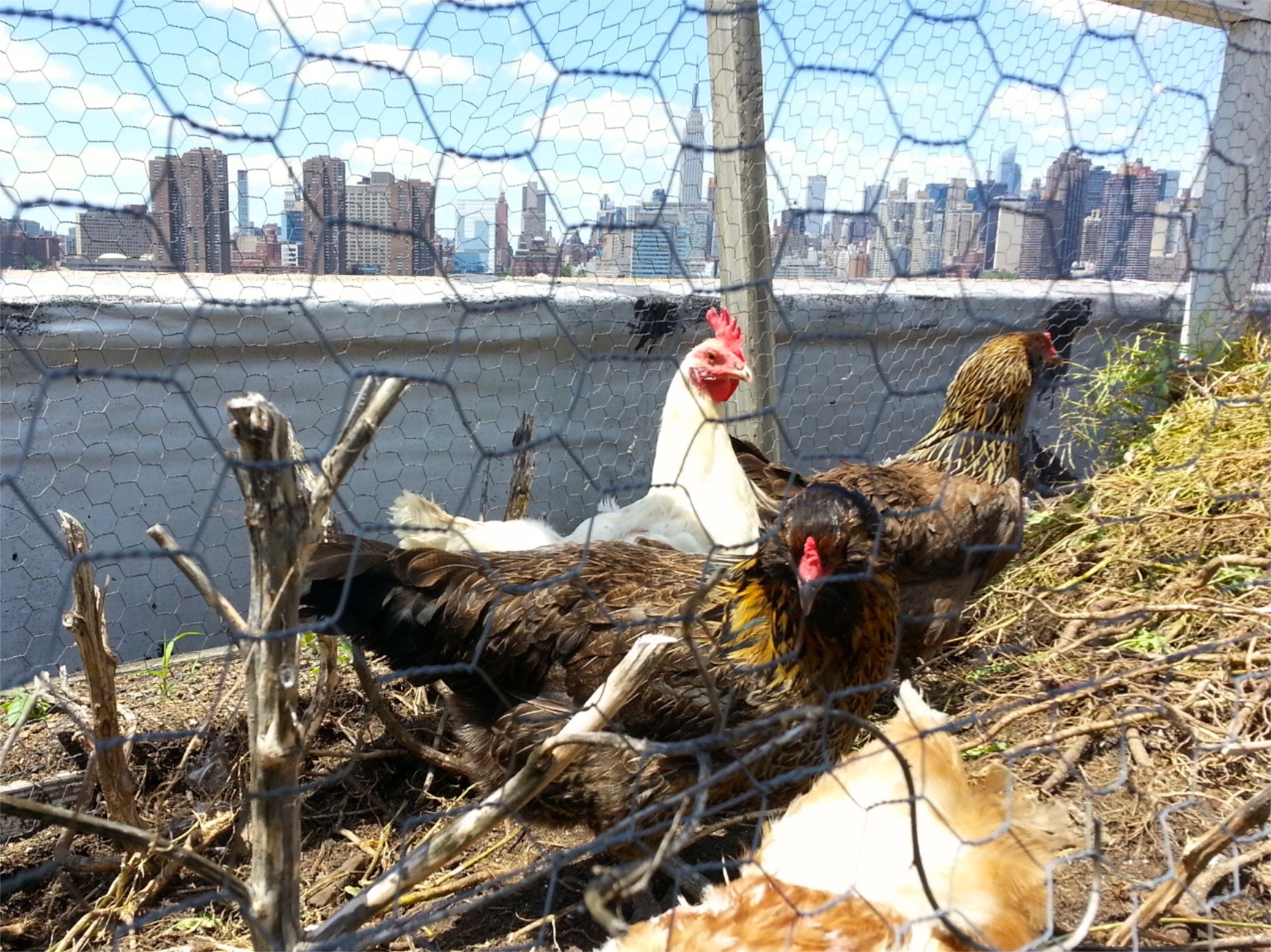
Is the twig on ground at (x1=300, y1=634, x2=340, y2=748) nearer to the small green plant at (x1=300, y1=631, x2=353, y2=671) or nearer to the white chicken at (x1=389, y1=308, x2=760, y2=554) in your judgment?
the white chicken at (x1=389, y1=308, x2=760, y2=554)

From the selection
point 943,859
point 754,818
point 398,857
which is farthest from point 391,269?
point 754,818

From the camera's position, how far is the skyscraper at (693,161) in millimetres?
1433

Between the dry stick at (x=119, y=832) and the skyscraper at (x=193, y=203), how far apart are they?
65 cm

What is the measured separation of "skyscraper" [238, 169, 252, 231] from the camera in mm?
1114

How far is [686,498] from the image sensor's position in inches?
106

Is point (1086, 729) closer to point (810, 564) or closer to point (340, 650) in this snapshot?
point (810, 564)

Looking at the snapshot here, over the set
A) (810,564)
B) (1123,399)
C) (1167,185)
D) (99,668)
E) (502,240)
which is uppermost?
(1167,185)

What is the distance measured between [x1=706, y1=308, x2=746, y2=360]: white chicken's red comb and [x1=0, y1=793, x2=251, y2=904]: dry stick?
2.01m

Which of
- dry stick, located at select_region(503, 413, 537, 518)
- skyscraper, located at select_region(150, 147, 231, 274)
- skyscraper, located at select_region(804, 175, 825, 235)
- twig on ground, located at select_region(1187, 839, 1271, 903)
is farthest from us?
dry stick, located at select_region(503, 413, 537, 518)

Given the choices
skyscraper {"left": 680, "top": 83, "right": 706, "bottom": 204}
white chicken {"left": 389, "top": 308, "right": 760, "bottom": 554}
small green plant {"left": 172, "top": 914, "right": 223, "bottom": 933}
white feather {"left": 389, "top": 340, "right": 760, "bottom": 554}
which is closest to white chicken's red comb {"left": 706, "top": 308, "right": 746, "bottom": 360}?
white chicken {"left": 389, "top": 308, "right": 760, "bottom": 554}

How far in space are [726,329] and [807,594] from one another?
1289 mm

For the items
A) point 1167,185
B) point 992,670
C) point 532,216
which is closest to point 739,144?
point 532,216

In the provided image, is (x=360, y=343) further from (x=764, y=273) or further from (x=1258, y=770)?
(x=1258, y=770)

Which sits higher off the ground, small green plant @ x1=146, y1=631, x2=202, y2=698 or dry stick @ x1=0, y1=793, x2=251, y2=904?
dry stick @ x1=0, y1=793, x2=251, y2=904
